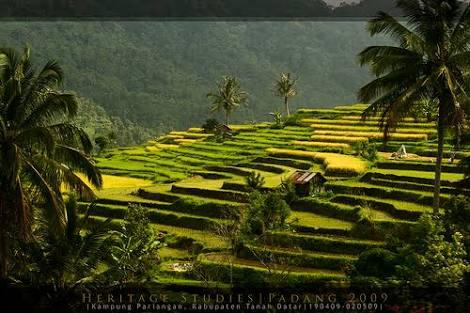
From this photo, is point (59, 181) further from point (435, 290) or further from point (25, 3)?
point (435, 290)

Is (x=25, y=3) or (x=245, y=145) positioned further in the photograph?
(x=245, y=145)

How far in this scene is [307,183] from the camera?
22141mm

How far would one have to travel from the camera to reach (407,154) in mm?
28391

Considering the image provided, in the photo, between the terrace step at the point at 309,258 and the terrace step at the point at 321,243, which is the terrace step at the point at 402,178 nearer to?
the terrace step at the point at 321,243

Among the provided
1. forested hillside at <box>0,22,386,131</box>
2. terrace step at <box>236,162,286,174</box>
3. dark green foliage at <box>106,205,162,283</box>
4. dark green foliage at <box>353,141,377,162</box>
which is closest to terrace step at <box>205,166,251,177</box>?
terrace step at <box>236,162,286,174</box>

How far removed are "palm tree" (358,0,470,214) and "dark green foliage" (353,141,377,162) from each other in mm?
14572

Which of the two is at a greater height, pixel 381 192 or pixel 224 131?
pixel 224 131

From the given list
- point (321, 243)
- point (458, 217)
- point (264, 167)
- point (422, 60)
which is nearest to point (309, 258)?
point (321, 243)

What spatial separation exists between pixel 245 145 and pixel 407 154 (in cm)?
1481

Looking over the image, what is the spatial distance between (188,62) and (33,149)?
13024cm

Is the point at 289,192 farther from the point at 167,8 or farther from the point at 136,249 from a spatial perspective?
the point at 167,8

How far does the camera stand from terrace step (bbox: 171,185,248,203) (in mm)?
23486

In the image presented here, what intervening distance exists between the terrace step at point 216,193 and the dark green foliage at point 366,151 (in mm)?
7663

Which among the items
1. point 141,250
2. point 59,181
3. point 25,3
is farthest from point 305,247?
point 25,3
